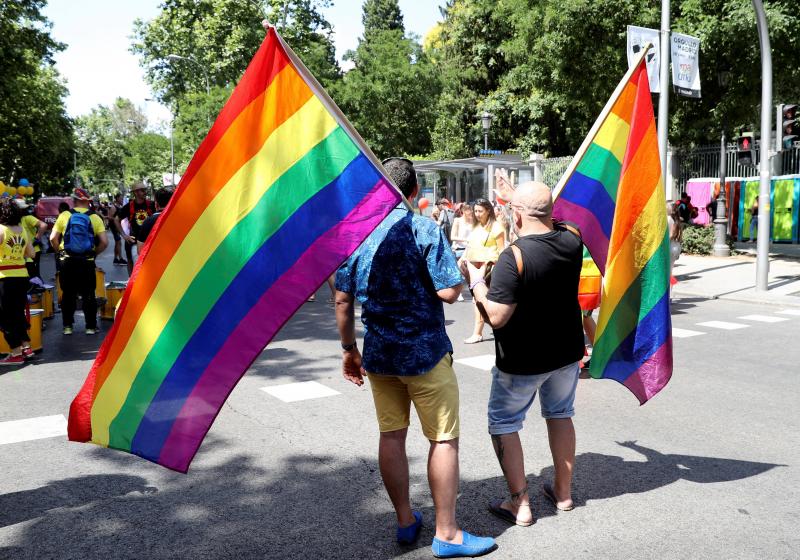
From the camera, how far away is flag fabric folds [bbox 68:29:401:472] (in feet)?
10.7

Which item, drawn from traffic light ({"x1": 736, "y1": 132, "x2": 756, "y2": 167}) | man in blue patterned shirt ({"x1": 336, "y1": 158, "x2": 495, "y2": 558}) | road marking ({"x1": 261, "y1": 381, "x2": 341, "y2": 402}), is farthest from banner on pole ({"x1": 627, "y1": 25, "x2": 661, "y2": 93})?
man in blue patterned shirt ({"x1": 336, "y1": 158, "x2": 495, "y2": 558})

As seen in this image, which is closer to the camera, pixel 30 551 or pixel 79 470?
pixel 30 551

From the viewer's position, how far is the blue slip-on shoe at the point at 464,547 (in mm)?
3361

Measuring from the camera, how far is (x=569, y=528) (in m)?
3.68

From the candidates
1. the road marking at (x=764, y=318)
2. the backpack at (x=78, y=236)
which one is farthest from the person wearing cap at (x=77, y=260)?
the road marking at (x=764, y=318)

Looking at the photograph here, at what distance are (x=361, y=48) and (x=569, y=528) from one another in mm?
39168

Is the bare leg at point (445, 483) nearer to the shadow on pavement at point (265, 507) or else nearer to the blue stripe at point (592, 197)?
the shadow on pavement at point (265, 507)

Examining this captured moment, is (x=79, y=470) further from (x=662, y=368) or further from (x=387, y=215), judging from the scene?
(x=662, y=368)

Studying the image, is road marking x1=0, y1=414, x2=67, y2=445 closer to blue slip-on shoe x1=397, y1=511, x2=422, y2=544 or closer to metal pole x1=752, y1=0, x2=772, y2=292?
blue slip-on shoe x1=397, y1=511, x2=422, y2=544

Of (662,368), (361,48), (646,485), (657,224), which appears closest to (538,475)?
(646,485)

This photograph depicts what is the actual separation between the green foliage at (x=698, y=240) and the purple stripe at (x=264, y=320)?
18.4 metres

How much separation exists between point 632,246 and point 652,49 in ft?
35.8

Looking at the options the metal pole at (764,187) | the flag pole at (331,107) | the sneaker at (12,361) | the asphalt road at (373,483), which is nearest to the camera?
the flag pole at (331,107)

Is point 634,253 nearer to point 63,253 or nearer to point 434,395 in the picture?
point 434,395
